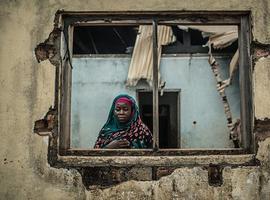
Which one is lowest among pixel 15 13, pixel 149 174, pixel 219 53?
pixel 149 174

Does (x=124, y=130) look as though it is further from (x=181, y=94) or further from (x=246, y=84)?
(x=181, y=94)

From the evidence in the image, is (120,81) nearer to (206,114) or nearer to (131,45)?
(131,45)

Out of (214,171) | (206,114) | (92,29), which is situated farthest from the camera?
(206,114)

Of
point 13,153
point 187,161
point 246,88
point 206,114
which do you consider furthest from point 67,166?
point 206,114

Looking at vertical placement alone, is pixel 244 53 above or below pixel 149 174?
above

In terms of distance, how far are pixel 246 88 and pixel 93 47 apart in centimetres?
599

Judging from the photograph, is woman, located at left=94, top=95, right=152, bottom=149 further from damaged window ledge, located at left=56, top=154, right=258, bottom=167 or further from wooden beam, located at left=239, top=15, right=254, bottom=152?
wooden beam, located at left=239, top=15, right=254, bottom=152

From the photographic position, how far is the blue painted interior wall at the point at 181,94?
29.9 ft

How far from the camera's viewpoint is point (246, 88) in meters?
3.74

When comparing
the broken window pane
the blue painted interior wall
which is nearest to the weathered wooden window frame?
the broken window pane

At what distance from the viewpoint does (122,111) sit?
4.90 metres

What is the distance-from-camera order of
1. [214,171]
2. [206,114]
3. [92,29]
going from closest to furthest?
[214,171]
[92,29]
[206,114]

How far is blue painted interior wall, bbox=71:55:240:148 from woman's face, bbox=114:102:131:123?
13.5 feet

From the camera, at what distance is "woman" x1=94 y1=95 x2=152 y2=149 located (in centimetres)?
455
